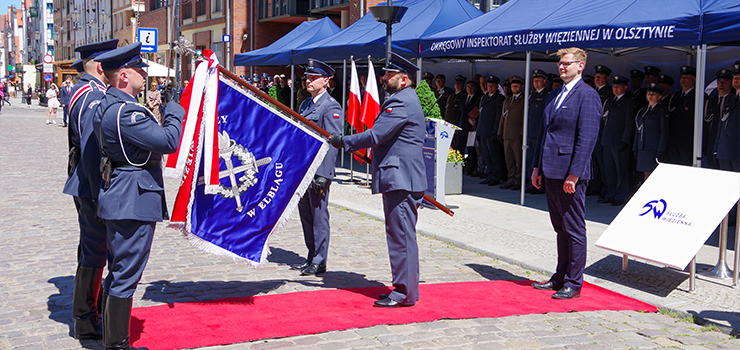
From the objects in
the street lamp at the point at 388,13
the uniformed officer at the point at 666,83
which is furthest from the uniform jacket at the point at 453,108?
the uniformed officer at the point at 666,83

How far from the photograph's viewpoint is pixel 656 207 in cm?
667

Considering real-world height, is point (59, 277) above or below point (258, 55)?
below

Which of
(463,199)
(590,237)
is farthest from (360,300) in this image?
(463,199)

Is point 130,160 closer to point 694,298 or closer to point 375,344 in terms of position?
point 375,344

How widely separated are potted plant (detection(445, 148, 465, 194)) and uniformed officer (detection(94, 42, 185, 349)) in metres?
7.99

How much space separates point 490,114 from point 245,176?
342 inches

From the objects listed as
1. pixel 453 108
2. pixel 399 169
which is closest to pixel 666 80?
pixel 453 108

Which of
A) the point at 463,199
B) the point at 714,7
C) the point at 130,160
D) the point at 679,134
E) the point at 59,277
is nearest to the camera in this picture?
the point at 130,160

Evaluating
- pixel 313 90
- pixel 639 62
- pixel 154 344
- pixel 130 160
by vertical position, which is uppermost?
pixel 639 62

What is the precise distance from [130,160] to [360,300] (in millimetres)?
2317

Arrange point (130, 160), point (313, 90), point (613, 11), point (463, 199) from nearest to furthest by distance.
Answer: point (130, 160)
point (313, 90)
point (613, 11)
point (463, 199)

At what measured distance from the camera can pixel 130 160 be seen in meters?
4.14

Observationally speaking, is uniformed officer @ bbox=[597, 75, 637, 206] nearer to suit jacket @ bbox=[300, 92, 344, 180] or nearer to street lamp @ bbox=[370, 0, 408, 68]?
street lamp @ bbox=[370, 0, 408, 68]

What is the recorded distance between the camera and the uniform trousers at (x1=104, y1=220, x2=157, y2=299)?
416 cm
